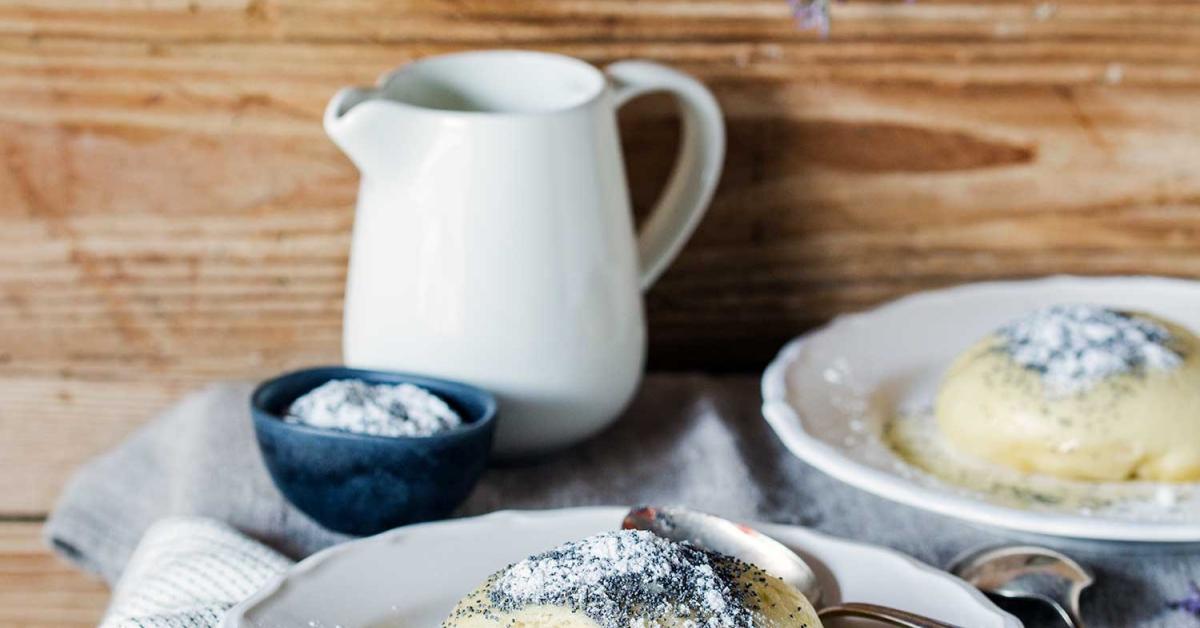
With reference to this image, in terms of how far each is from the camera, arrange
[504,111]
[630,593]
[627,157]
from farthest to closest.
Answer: [627,157], [504,111], [630,593]

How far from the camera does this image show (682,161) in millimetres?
942

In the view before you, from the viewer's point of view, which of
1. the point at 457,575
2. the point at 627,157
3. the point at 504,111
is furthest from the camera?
the point at 627,157

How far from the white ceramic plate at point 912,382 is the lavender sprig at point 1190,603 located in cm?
3

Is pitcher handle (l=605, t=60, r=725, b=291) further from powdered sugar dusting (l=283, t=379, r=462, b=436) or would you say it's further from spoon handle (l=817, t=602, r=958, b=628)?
spoon handle (l=817, t=602, r=958, b=628)

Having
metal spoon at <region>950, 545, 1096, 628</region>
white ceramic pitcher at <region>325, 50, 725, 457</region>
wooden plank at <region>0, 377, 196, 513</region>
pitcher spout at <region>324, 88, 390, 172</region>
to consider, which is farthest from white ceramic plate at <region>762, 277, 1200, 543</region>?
wooden plank at <region>0, 377, 196, 513</region>

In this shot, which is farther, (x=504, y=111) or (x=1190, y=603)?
(x=504, y=111)

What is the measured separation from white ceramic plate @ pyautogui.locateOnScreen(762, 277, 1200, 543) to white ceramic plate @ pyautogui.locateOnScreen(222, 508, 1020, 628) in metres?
0.08

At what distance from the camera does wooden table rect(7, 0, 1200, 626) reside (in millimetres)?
964

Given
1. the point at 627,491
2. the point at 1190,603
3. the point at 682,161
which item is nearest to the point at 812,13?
the point at 682,161

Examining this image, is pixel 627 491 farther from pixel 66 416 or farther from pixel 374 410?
pixel 66 416

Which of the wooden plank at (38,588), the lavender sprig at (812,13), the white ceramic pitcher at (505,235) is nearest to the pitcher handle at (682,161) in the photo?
the white ceramic pitcher at (505,235)

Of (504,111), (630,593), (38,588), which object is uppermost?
(504,111)

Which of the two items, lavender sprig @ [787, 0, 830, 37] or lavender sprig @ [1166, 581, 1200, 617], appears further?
lavender sprig @ [787, 0, 830, 37]

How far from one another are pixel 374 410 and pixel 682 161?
30cm
